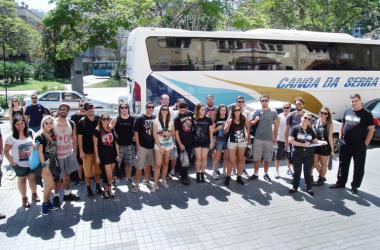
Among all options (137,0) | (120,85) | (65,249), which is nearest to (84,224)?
(65,249)

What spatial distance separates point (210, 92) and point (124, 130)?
4408 mm

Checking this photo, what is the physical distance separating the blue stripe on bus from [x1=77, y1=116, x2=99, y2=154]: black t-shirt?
13.1 ft

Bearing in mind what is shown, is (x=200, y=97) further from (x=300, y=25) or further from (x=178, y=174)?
(x=300, y=25)

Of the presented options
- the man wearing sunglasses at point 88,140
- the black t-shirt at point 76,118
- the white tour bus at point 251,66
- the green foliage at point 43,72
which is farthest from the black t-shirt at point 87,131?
the green foliage at point 43,72

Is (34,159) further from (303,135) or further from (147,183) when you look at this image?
(303,135)

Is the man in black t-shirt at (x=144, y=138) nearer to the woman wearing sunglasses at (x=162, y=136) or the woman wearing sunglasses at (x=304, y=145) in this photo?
the woman wearing sunglasses at (x=162, y=136)

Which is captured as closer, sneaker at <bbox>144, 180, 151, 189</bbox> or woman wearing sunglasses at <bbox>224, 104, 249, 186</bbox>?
woman wearing sunglasses at <bbox>224, 104, 249, 186</bbox>

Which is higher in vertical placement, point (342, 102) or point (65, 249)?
point (342, 102)

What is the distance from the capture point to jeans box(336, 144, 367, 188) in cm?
657

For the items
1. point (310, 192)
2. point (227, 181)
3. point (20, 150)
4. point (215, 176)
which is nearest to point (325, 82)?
point (310, 192)

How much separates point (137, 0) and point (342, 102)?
1145 cm

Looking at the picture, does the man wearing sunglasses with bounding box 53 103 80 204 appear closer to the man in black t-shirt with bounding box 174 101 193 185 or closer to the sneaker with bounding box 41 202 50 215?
the sneaker with bounding box 41 202 50 215

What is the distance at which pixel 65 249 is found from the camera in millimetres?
4613

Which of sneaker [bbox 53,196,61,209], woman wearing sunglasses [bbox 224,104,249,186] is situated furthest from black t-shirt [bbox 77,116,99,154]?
woman wearing sunglasses [bbox 224,104,249,186]
